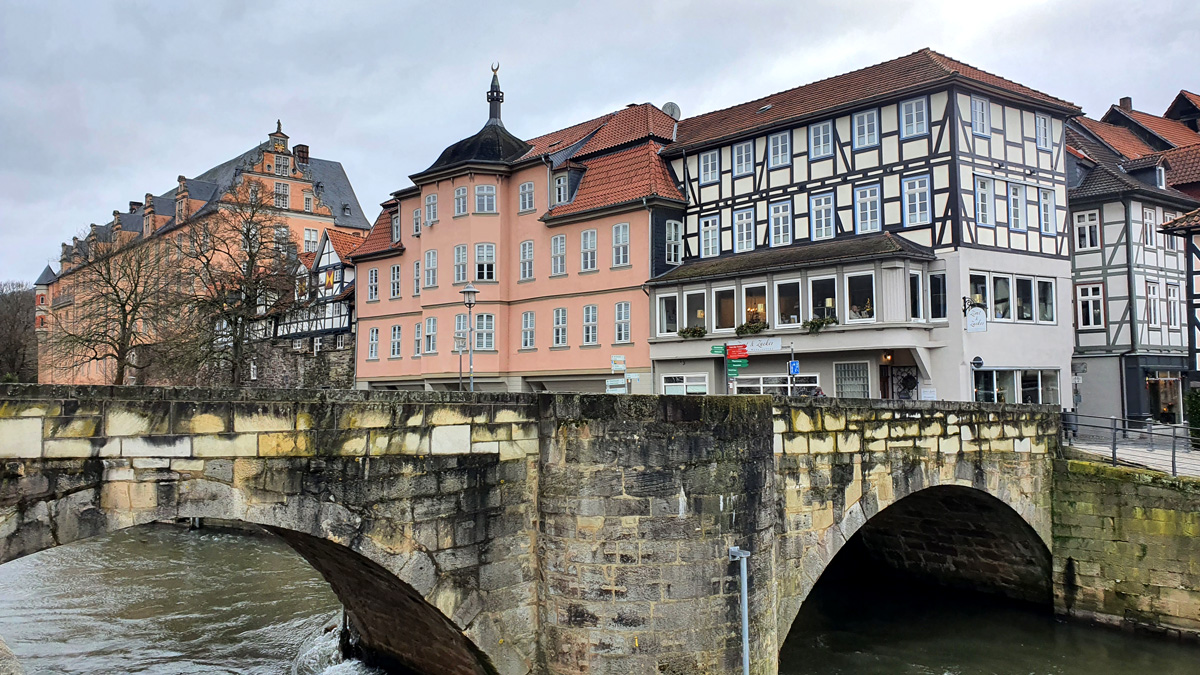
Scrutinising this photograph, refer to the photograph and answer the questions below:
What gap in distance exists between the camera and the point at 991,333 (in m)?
24.4

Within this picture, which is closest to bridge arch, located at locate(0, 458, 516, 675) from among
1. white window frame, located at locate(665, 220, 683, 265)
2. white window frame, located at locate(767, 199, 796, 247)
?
white window frame, located at locate(767, 199, 796, 247)

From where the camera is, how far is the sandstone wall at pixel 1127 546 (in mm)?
16266

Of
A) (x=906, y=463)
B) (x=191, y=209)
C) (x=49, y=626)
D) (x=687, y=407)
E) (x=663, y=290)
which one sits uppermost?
(x=191, y=209)

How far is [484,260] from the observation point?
33156 millimetres

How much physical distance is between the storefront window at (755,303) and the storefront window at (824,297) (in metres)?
1.70

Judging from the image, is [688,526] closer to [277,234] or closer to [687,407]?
[687,407]

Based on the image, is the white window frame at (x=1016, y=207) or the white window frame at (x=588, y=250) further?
the white window frame at (x=588, y=250)

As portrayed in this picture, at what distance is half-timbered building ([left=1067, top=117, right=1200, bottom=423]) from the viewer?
28516mm

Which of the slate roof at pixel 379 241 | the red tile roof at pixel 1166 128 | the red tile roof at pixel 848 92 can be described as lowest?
the slate roof at pixel 379 241

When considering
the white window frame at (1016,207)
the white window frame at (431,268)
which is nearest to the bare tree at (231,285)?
the white window frame at (431,268)

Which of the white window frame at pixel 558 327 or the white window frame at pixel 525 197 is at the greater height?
the white window frame at pixel 525 197

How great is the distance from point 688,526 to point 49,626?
14403mm

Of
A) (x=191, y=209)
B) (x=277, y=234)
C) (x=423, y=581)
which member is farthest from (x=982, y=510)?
(x=191, y=209)

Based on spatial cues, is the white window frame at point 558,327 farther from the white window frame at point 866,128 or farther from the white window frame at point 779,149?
the white window frame at point 866,128
